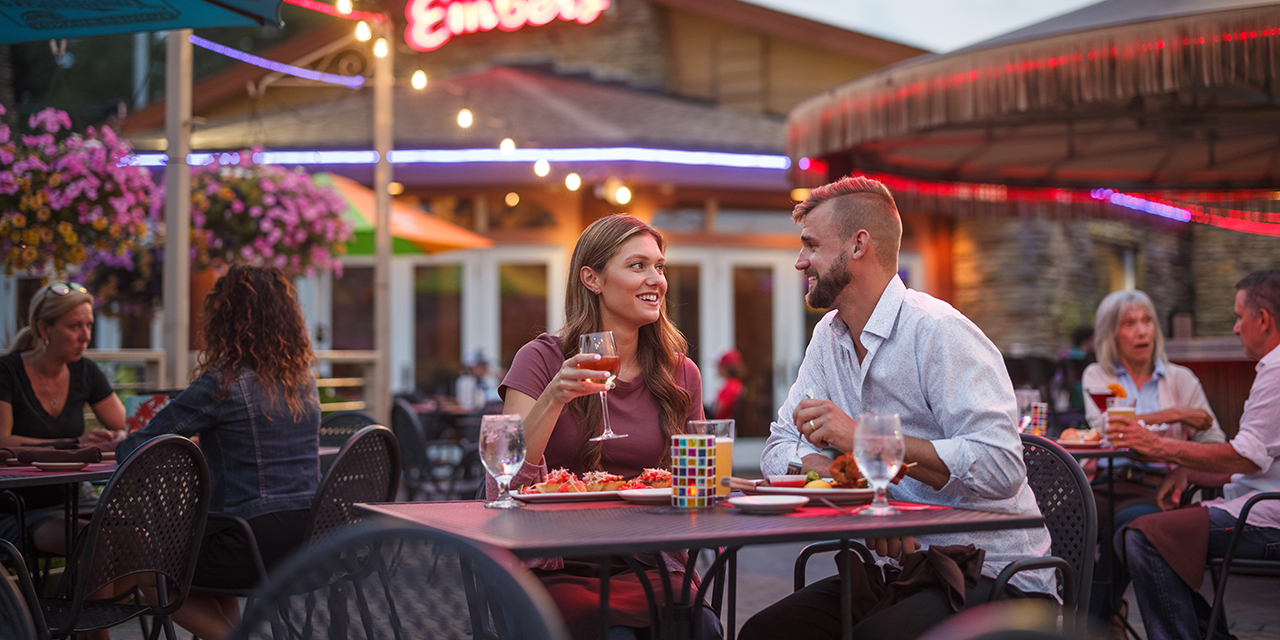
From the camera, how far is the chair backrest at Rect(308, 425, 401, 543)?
3.34m

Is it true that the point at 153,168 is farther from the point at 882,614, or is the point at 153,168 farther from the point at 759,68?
the point at 882,614

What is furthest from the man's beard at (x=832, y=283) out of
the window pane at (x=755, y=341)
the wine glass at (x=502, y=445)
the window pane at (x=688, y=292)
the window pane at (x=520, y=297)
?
the window pane at (x=755, y=341)

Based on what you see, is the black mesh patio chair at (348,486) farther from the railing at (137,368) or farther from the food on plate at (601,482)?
the railing at (137,368)

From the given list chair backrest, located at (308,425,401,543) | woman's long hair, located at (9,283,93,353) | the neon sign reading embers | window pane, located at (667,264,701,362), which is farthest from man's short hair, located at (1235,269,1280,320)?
the neon sign reading embers

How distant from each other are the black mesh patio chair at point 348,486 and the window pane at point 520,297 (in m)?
9.23

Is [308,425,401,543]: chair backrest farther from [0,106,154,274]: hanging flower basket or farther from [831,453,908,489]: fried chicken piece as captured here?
[0,106,154,274]: hanging flower basket

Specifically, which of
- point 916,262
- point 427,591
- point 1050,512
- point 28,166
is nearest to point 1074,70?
point 1050,512

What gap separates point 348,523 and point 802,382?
166 cm

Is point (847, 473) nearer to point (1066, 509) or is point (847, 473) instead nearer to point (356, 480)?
point (1066, 509)

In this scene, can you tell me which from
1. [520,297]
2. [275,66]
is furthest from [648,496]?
[520,297]

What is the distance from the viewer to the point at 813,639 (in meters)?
2.39

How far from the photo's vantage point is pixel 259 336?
3605 mm

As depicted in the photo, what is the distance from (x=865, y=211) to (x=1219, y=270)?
14.7m

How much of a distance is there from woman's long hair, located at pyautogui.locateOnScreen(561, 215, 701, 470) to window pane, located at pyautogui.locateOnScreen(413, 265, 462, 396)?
10.00m
